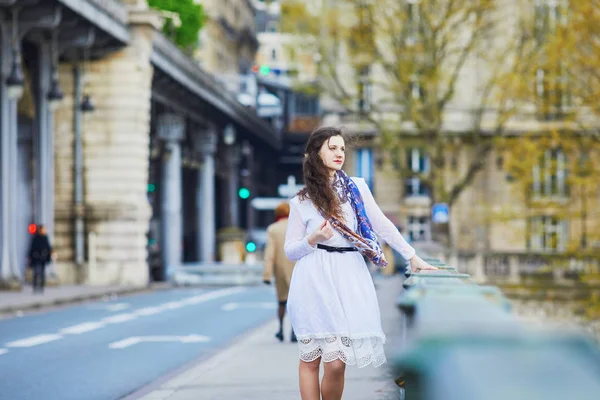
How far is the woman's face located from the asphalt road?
4430 mm

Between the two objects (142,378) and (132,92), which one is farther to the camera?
(132,92)

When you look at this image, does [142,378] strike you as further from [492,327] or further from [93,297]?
[93,297]

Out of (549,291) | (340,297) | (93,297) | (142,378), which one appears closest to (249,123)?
(549,291)

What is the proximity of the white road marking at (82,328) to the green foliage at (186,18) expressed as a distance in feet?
127

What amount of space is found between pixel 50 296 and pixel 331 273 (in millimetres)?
21394

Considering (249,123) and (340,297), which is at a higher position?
(249,123)

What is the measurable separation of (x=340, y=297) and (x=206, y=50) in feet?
223

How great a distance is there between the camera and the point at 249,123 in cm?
5953

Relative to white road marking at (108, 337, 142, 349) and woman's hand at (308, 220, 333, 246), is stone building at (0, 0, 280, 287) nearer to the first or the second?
white road marking at (108, 337, 142, 349)

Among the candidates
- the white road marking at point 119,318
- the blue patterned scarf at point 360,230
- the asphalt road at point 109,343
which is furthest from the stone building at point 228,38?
the blue patterned scarf at point 360,230

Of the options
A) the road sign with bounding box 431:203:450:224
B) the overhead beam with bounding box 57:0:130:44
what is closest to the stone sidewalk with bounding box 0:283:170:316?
the overhead beam with bounding box 57:0:130:44

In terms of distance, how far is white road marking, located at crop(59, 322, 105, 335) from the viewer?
17736mm

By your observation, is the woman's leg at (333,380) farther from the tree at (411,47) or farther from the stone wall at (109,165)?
the tree at (411,47)

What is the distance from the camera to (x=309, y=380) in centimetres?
608
